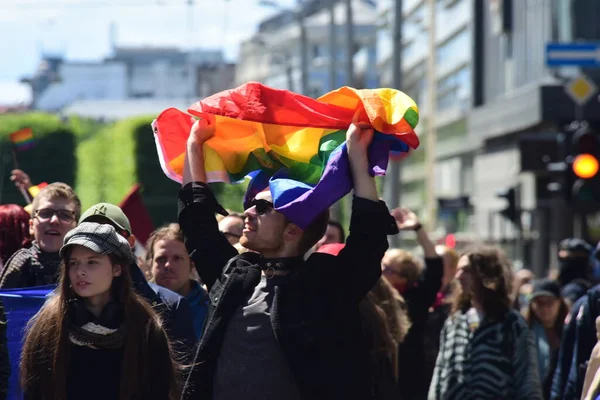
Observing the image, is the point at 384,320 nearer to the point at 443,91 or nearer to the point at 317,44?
the point at 443,91

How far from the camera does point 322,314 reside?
5289mm

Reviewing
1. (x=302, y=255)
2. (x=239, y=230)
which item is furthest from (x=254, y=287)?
(x=239, y=230)

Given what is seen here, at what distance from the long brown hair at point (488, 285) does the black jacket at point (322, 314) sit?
132 inches

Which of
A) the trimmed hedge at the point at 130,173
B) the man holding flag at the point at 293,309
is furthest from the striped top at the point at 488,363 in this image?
the trimmed hedge at the point at 130,173

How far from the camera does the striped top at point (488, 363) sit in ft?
27.7

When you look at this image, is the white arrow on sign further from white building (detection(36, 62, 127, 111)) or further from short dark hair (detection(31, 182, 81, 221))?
white building (detection(36, 62, 127, 111))

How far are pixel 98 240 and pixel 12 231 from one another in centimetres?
219

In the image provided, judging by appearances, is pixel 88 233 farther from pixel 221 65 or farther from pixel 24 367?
pixel 221 65

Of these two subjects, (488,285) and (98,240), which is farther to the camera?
(488,285)

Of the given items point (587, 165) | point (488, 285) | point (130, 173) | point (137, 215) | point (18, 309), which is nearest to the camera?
point (18, 309)

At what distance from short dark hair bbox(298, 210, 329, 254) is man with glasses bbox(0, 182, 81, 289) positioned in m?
1.81

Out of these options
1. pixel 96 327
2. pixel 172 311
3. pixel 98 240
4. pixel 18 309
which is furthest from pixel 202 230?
pixel 18 309

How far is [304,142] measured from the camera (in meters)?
5.73

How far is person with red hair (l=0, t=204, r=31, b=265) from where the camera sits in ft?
25.7
